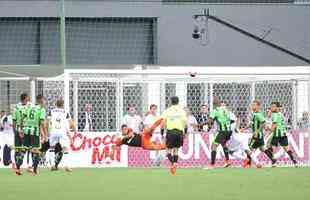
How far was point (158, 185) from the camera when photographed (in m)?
18.7

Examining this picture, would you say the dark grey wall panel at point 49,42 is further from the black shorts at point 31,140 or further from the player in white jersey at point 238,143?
the black shorts at point 31,140

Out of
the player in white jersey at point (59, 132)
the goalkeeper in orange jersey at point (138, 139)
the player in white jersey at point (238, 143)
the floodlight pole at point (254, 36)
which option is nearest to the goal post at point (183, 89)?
the player in white jersey at point (238, 143)

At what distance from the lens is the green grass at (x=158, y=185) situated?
15945 mm

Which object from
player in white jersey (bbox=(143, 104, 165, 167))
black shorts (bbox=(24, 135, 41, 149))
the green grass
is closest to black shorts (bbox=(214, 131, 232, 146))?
player in white jersey (bbox=(143, 104, 165, 167))

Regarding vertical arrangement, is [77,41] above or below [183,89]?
above

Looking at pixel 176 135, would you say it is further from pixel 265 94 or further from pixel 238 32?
pixel 238 32

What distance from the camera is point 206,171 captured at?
81.3 feet

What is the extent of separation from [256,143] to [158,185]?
29.3ft

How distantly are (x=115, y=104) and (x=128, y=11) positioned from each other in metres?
13.8

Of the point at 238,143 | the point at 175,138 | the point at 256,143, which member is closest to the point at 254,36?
the point at 238,143

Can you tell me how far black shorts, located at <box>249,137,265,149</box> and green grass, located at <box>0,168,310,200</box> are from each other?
3206 mm

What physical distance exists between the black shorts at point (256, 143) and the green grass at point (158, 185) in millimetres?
3206

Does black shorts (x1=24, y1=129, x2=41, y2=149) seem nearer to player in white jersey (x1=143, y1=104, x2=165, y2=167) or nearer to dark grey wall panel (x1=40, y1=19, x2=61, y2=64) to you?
player in white jersey (x1=143, y1=104, x2=165, y2=167)

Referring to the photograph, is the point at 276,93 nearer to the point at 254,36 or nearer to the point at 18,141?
the point at 18,141
